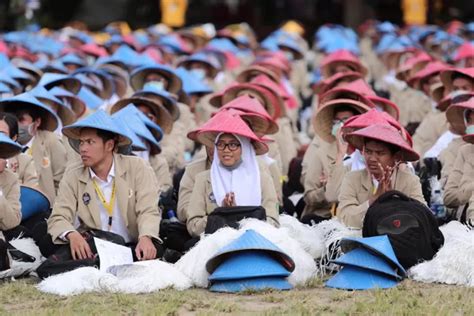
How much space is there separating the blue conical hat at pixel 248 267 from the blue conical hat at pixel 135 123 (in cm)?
220

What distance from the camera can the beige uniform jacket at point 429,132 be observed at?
1036 cm

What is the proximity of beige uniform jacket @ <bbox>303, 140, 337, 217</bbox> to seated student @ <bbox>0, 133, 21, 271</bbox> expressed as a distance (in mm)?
2318

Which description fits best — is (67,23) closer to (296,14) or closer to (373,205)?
(296,14)

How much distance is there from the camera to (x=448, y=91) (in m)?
11.0

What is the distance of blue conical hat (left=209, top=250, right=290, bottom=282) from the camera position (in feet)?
21.9

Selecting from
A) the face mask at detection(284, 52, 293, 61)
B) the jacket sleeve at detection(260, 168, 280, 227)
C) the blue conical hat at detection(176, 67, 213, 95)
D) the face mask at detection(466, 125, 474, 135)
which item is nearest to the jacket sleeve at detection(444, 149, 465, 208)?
the face mask at detection(466, 125, 474, 135)

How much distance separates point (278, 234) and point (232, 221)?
1.14 ft

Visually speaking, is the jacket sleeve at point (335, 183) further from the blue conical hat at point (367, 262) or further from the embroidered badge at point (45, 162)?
the embroidered badge at point (45, 162)

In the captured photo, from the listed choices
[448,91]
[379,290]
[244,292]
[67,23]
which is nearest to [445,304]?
[379,290]

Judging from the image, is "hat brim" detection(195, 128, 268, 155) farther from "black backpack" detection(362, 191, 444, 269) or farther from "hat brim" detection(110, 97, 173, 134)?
"hat brim" detection(110, 97, 173, 134)

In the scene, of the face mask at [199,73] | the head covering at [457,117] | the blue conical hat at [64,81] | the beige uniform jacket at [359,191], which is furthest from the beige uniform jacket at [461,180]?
the face mask at [199,73]

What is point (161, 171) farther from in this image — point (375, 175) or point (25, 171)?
point (375, 175)

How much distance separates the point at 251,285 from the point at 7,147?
177 cm

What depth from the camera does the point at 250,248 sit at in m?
6.73
